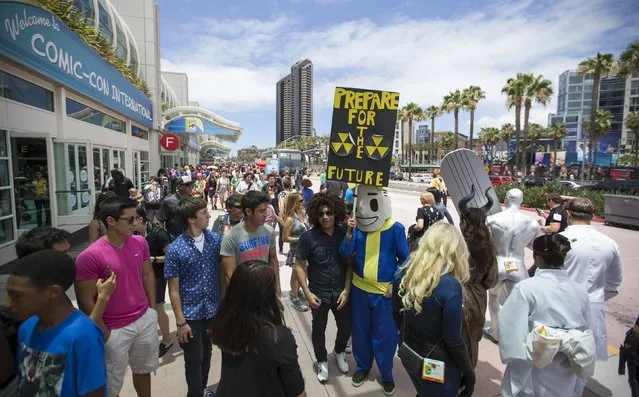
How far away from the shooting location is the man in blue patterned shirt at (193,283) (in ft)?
8.96

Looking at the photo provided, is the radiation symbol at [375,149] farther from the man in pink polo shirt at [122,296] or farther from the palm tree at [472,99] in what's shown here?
the palm tree at [472,99]

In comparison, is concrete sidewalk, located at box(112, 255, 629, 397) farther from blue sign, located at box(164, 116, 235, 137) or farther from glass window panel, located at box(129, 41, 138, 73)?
blue sign, located at box(164, 116, 235, 137)

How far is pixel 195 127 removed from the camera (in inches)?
792

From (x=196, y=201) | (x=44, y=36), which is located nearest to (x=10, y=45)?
(x=44, y=36)

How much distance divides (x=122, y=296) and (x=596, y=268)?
3.82 m

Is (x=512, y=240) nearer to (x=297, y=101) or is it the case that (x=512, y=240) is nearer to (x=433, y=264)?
(x=433, y=264)

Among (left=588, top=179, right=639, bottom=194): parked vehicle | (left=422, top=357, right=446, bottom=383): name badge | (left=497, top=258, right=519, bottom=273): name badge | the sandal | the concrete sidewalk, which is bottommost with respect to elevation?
the concrete sidewalk

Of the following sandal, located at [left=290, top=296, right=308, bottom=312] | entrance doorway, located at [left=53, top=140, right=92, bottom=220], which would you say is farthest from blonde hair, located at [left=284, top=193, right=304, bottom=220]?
entrance doorway, located at [left=53, top=140, right=92, bottom=220]

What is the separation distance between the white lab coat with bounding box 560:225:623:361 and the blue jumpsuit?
146 centimetres

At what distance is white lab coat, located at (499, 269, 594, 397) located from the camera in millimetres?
2164

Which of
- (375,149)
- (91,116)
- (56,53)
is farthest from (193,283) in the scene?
(91,116)

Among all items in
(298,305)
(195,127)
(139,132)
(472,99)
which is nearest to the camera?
(298,305)

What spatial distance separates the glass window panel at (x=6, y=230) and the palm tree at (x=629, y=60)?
129 ft

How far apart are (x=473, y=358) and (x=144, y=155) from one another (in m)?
19.9
